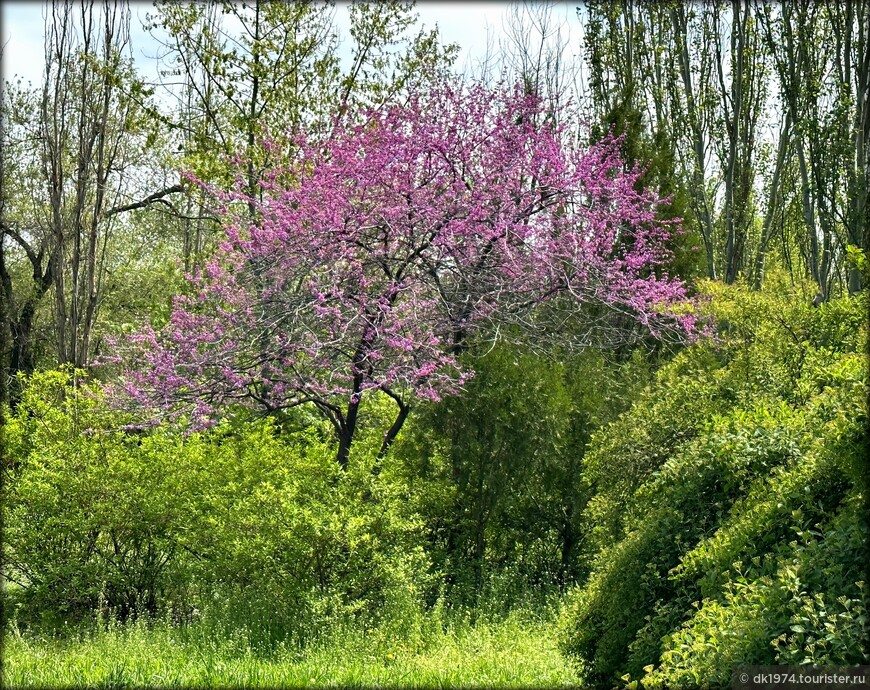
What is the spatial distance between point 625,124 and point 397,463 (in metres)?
8.50

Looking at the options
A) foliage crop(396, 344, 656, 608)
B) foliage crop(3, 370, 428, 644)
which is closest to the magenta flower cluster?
foliage crop(396, 344, 656, 608)

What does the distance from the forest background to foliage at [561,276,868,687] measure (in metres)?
0.02

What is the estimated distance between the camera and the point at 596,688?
507 cm

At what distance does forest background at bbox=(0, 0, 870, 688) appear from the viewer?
14.5ft

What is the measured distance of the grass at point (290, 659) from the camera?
5281 mm

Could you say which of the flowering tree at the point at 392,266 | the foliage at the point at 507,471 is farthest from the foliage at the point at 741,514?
the flowering tree at the point at 392,266

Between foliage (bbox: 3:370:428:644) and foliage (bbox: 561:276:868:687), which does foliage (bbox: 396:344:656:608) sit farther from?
foliage (bbox: 561:276:868:687)

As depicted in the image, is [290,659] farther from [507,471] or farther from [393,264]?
[393,264]

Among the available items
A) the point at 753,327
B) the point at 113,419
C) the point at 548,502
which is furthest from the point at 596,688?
the point at 113,419

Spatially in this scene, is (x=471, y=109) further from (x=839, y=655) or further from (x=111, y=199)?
(x=111, y=199)

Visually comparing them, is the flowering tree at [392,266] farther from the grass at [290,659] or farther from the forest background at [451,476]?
the grass at [290,659]

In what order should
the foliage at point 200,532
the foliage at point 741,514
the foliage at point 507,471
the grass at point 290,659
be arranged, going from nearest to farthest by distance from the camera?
the foliage at point 741,514 < the grass at point 290,659 < the foliage at point 200,532 < the foliage at point 507,471

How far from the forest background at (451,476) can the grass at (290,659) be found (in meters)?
0.04

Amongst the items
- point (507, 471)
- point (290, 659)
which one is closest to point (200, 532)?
point (290, 659)
